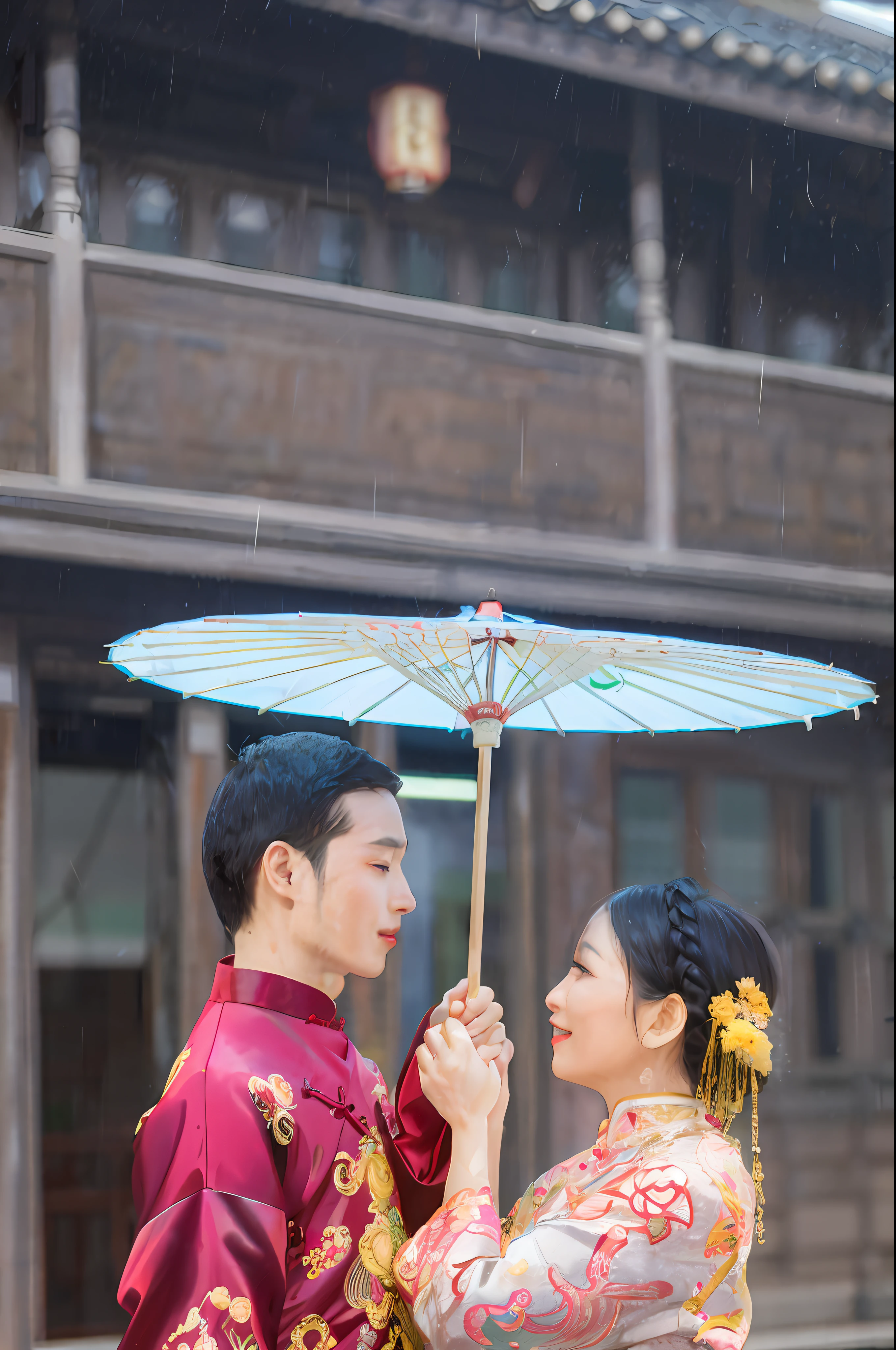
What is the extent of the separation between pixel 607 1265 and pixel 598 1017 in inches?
17.0

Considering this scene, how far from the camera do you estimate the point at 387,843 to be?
248cm

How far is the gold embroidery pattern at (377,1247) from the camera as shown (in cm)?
223

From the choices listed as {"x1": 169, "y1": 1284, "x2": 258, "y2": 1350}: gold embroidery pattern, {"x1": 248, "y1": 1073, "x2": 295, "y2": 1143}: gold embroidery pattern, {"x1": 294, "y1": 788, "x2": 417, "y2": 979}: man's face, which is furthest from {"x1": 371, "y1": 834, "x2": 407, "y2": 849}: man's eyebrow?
{"x1": 169, "y1": 1284, "x2": 258, "y2": 1350}: gold embroidery pattern

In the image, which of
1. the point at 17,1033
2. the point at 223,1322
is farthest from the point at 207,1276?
the point at 17,1033

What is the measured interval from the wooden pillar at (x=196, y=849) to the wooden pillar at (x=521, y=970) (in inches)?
45.0

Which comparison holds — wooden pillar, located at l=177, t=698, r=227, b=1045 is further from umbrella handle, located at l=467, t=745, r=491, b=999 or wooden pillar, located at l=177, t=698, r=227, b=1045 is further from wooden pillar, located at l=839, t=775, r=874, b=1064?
wooden pillar, located at l=839, t=775, r=874, b=1064

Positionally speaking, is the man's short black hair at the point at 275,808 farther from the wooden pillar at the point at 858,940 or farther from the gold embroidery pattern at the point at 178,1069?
the wooden pillar at the point at 858,940

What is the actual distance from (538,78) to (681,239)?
977 millimetres

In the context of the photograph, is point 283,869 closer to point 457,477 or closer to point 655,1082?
point 655,1082

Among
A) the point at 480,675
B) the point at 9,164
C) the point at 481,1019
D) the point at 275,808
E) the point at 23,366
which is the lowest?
the point at 481,1019

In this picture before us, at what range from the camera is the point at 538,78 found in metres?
5.55

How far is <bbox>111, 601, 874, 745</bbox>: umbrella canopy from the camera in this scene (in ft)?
7.88

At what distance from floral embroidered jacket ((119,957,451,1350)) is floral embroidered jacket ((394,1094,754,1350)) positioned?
115 millimetres

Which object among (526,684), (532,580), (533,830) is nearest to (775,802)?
(533,830)
